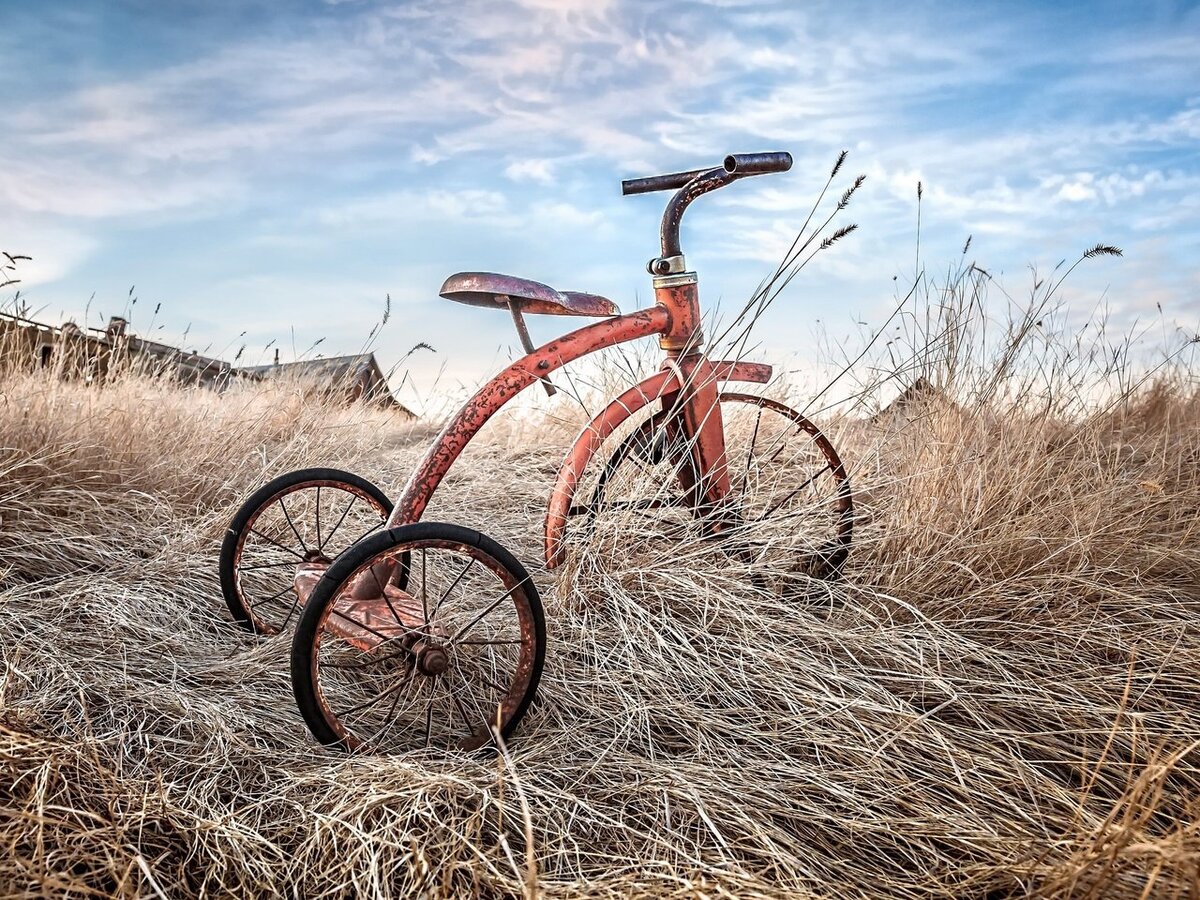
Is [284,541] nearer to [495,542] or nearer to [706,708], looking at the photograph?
[495,542]

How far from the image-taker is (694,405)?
2.91 m

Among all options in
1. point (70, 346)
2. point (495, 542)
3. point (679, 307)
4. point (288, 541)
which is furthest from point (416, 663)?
point (70, 346)

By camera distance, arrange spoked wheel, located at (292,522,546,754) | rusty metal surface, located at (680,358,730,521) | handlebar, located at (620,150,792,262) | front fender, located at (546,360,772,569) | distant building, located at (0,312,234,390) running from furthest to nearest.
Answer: distant building, located at (0,312,234,390) < rusty metal surface, located at (680,358,730,521) < handlebar, located at (620,150,792,262) < front fender, located at (546,360,772,569) < spoked wheel, located at (292,522,546,754)

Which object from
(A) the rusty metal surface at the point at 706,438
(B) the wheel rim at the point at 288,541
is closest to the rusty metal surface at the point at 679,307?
(A) the rusty metal surface at the point at 706,438

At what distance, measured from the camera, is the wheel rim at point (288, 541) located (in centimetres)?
293

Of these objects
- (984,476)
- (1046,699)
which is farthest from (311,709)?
(984,476)

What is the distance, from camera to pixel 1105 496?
3537mm

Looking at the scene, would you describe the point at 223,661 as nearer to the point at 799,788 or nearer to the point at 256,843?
the point at 256,843

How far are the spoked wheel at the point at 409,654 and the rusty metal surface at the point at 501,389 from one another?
0.17 metres

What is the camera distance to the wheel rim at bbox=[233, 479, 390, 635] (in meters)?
2.93

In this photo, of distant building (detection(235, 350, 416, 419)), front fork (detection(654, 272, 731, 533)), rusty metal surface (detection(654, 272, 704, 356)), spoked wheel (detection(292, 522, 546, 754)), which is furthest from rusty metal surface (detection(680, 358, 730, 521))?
distant building (detection(235, 350, 416, 419))

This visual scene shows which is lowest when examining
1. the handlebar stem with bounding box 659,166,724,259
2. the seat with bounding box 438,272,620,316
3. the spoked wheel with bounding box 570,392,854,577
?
the spoked wheel with bounding box 570,392,854,577

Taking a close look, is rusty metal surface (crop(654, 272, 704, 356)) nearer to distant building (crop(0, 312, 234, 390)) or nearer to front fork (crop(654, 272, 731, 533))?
front fork (crop(654, 272, 731, 533))

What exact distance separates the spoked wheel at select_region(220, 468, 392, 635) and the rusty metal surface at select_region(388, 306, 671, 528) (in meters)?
0.50
